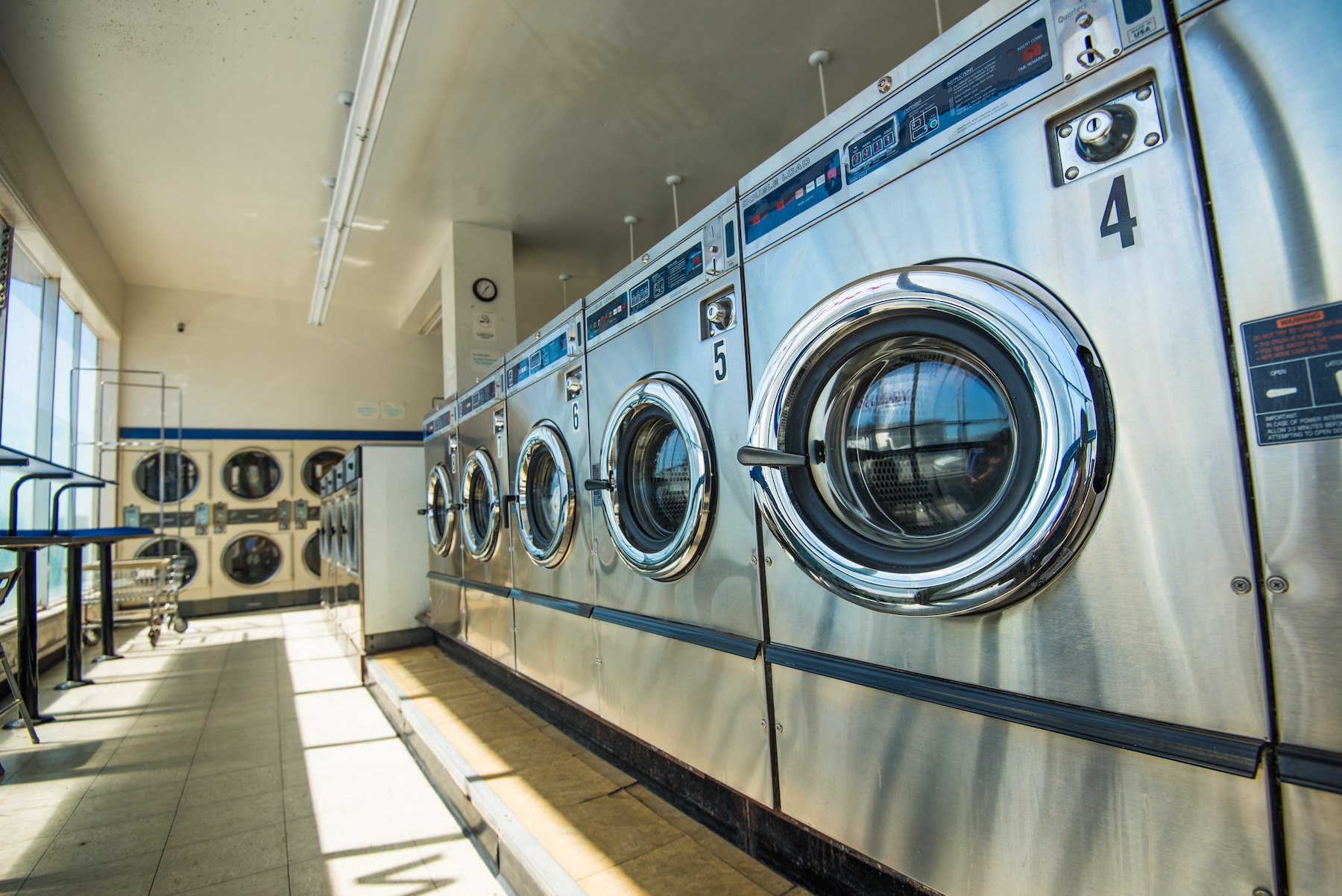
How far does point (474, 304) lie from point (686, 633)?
4.06 m

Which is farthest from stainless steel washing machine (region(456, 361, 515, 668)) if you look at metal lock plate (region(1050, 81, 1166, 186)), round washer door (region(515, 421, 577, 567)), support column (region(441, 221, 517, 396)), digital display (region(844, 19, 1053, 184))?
metal lock plate (region(1050, 81, 1166, 186))

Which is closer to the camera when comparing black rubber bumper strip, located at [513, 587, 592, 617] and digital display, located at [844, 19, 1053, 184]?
digital display, located at [844, 19, 1053, 184]

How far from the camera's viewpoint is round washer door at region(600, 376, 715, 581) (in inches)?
63.7

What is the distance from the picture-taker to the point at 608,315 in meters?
2.17

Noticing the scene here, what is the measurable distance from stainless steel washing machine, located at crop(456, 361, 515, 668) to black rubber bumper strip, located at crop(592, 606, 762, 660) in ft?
3.43

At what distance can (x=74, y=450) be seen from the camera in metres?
5.66

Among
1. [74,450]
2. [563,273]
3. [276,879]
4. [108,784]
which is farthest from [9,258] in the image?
[276,879]

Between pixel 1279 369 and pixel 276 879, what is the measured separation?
7.82ft

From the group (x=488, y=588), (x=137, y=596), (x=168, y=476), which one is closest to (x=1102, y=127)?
(x=488, y=588)

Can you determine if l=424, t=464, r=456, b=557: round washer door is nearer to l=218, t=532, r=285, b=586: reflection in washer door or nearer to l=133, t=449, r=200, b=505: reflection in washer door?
l=218, t=532, r=285, b=586: reflection in washer door

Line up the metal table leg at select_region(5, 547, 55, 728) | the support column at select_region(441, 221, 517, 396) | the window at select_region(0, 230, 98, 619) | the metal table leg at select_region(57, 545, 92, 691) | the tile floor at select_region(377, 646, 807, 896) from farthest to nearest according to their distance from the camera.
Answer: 1. the support column at select_region(441, 221, 517, 396)
2. the window at select_region(0, 230, 98, 619)
3. the metal table leg at select_region(57, 545, 92, 691)
4. the metal table leg at select_region(5, 547, 55, 728)
5. the tile floor at select_region(377, 646, 807, 896)

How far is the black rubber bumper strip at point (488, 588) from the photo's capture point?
119 inches

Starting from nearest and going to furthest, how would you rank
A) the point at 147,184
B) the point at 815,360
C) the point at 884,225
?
the point at 884,225 → the point at 815,360 → the point at 147,184

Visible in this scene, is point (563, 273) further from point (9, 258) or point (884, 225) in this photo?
point (884, 225)
